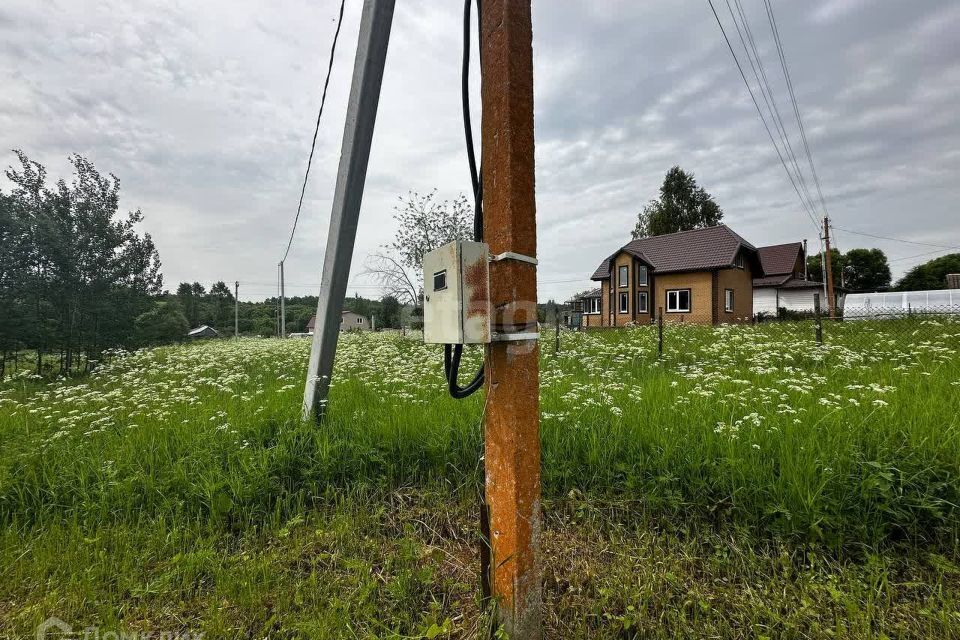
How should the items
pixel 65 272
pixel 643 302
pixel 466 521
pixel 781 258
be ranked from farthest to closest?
pixel 781 258 < pixel 643 302 < pixel 65 272 < pixel 466 521

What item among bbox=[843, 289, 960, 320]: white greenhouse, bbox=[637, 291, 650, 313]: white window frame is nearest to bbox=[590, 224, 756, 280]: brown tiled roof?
bbox=[637, 291, 650, 313]: white window frame

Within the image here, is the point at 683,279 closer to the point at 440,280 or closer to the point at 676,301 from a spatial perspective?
the point at 676,301

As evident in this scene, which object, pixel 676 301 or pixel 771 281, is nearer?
pixel 676 301

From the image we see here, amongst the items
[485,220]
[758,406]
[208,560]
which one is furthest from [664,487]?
[208,560]

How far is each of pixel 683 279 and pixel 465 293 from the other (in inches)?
977

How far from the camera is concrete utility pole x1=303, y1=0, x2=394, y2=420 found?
296cm

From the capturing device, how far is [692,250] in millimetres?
23453

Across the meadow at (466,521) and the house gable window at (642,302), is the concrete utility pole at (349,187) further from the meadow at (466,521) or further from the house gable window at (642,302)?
the house gable window at (642,302)

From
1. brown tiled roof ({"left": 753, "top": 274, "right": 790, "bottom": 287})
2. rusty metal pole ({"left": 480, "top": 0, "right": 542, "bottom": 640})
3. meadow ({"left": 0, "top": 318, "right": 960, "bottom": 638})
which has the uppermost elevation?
brown tiled roof ({"left": 753, "top": 274, "right": 790, "bottom": 287})

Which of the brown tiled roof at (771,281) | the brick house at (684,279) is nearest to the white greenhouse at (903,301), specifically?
the brown tiled roof at (771,281)

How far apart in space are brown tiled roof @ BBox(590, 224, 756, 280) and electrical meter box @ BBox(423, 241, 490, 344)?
24.1 meters

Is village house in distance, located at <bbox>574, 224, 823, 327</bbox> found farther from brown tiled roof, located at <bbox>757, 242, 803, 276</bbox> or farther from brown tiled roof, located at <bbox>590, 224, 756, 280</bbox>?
brown tiled roof, located at <bbox>757, 242, 803, 276</bbox>

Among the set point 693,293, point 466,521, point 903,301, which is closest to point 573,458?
point 466,521

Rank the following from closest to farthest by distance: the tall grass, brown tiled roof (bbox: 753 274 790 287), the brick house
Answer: the tall grass → the brick house → brown tiled roof (bbox: 753 274 790 287)
